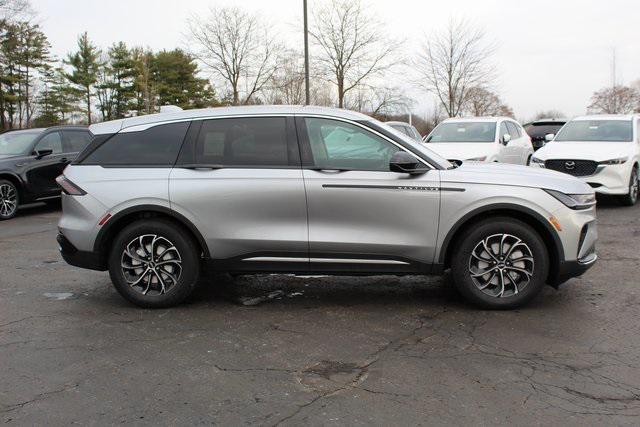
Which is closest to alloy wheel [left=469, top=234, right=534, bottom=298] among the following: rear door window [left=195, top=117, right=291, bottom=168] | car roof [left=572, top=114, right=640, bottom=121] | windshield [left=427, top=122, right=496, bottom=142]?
rear door window [left=195, top=117, right=291, bottom=168]

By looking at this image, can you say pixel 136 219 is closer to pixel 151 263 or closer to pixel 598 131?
pixel 151 263

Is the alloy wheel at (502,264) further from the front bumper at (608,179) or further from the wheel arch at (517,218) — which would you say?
the front bumper at (608,179)

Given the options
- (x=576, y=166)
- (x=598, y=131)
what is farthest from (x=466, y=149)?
(x=598, y=131)

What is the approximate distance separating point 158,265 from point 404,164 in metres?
2.27

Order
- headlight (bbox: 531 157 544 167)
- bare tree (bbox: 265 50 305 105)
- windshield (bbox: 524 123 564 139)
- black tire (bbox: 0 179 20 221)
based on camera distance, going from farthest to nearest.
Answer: bare tree (bbox: 265 50 305 105) < windshield (bbox: 524 123 564 139) < black tire (bbox: 0 179 20 221) < headlight (bbox: 531 157 544 167)

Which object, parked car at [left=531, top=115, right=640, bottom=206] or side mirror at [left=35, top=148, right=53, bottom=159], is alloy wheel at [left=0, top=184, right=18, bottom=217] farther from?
parked car at [left=531, top=115, right=640, bottom=206]

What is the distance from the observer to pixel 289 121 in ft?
16.2

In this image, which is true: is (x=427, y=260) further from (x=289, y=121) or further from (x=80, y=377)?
(x=80, y=377)

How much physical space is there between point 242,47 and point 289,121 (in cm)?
3594

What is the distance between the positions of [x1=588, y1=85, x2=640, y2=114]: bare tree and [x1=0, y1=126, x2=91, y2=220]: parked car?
54110mm

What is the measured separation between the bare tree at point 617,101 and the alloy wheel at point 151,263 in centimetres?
5790

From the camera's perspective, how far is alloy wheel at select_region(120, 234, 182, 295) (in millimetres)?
4902

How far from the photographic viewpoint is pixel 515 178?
4719 mm

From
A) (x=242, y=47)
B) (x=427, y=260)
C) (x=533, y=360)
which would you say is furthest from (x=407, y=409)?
(x=242, y=47)
